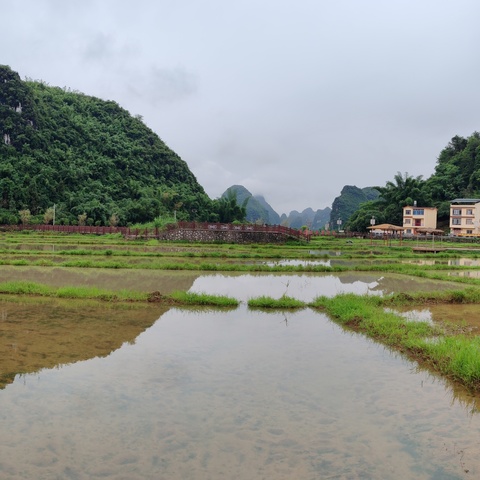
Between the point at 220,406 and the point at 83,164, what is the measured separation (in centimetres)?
7321

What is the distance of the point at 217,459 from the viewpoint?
11.7 ft

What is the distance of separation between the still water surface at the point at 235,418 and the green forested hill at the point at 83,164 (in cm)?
4912

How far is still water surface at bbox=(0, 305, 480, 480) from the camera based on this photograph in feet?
11.4

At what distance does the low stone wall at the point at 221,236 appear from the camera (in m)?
35.5

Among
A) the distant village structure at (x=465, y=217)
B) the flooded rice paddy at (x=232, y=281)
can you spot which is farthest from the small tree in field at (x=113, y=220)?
the distant village structure at (x=465, y=217)

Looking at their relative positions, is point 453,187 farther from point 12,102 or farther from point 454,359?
point 12,102

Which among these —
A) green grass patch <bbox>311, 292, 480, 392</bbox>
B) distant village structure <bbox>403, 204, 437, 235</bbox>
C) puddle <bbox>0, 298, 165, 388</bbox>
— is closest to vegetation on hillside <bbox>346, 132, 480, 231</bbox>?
distant village structure <bbox>403, 204, 437, 235</bbox>

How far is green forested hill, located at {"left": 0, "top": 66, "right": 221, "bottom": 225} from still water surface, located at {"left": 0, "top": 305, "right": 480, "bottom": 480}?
49.1m

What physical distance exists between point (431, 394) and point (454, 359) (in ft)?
3.04

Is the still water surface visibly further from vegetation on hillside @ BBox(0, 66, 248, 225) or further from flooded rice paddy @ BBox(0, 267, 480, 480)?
vegetation on hillside @ BBox(0, 66, 248, 225)

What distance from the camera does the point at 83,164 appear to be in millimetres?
71438

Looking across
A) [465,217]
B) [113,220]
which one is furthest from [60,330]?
[465,217]

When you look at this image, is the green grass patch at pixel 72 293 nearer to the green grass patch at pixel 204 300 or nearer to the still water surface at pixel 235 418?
the green grass patch at pixel 204 300

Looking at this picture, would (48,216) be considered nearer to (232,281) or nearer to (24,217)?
(24,217)
